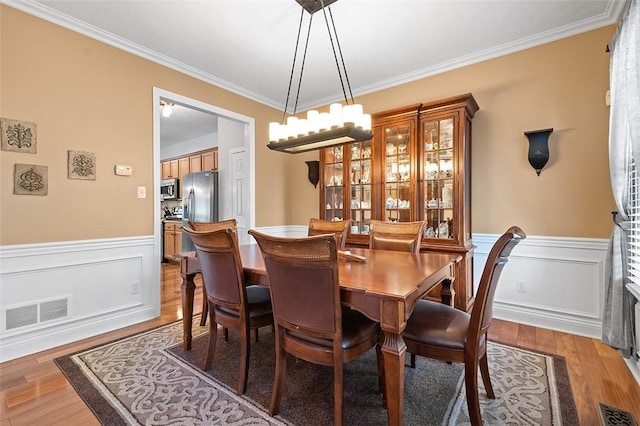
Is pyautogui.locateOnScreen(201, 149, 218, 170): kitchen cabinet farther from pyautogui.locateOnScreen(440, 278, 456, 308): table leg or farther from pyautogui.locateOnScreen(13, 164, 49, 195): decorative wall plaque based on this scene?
pyautogui.locateOnScreen(440, 278, 456, 308): table leg

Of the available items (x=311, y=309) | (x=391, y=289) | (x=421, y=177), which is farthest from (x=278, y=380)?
(x=421, y=177)

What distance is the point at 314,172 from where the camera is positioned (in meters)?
4.22

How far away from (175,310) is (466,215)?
321cm

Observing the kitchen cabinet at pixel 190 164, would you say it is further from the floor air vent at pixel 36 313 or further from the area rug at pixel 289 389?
the area rug at pixel 289 389

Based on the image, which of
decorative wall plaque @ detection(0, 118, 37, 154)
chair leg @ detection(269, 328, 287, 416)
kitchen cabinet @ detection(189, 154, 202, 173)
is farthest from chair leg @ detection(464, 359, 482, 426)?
kitchen cabinet @ detection(189, 154, 202, 173)

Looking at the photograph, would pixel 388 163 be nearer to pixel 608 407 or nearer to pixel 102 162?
pixel 608 407

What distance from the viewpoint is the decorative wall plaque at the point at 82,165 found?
247 cm

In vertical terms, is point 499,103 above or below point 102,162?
above

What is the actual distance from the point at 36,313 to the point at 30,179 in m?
1.05

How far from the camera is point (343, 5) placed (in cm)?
228

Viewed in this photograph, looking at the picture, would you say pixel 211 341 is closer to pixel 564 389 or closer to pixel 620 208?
pixel 564 389

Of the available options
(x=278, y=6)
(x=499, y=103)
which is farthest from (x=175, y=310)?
(x=499, y=103)

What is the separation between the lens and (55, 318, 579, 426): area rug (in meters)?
1.53

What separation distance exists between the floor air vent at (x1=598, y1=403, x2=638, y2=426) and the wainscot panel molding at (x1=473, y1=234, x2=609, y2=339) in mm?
1132
